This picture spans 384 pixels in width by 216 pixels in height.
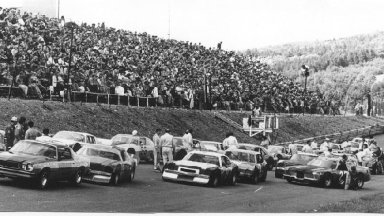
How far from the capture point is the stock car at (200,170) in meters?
19.2

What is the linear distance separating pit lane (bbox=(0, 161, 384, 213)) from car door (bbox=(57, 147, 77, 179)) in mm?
344

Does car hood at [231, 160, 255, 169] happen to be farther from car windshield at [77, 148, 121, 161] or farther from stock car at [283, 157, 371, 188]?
car windshield at [77, 148, 121, 161]

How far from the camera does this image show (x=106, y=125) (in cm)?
3331

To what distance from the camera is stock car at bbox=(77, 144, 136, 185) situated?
1766cm

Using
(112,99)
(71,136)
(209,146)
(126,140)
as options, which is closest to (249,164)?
(126,140)

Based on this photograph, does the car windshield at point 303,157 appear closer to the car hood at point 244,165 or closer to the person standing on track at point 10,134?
the car hood at point 244,165

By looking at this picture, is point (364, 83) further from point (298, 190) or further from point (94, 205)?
point (94, 205)

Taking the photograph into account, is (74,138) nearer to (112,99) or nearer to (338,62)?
(112,99)

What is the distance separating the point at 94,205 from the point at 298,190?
9467 mm

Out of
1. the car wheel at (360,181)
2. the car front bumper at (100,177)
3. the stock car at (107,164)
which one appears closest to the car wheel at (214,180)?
the stock car at (107,164)

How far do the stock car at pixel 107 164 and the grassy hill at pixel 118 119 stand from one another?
9.74 m

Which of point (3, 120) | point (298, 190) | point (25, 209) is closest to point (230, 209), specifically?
point (25, 209)

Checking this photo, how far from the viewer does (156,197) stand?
1584cm

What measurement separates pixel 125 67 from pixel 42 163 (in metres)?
20.1
